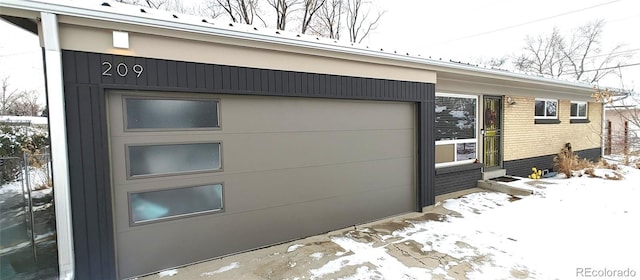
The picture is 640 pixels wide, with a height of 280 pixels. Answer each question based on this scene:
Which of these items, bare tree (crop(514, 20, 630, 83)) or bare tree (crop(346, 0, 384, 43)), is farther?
bare tree (crop(514, 20, 630, 83))

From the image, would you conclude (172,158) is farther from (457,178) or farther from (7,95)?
(7,95)

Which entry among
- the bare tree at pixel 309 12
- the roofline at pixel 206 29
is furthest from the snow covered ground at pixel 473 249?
the bare tree at pixel 309 12

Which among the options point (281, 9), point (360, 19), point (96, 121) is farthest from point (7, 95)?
point (360, 19)

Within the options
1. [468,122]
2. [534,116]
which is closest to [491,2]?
[534,116]

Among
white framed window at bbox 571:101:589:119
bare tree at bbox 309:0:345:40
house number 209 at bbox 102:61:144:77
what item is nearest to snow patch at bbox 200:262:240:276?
house number 209 at bbox 102:61:144:77

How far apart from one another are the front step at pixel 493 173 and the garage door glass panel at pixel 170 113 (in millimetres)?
6566

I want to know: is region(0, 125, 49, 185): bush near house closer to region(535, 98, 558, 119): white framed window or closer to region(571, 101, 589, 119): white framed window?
region(535, 98, 558, 119): white framed window

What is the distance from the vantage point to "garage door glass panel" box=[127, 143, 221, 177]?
3.11 m

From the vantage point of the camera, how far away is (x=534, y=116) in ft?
27.8

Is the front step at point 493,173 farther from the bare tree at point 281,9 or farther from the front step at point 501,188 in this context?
the bare tree at point 281,9

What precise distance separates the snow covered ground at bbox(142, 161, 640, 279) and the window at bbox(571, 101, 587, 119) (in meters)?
5.67

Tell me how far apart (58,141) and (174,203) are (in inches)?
47.5

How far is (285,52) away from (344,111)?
4.20 ft

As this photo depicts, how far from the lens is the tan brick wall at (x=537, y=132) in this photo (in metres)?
7.79
